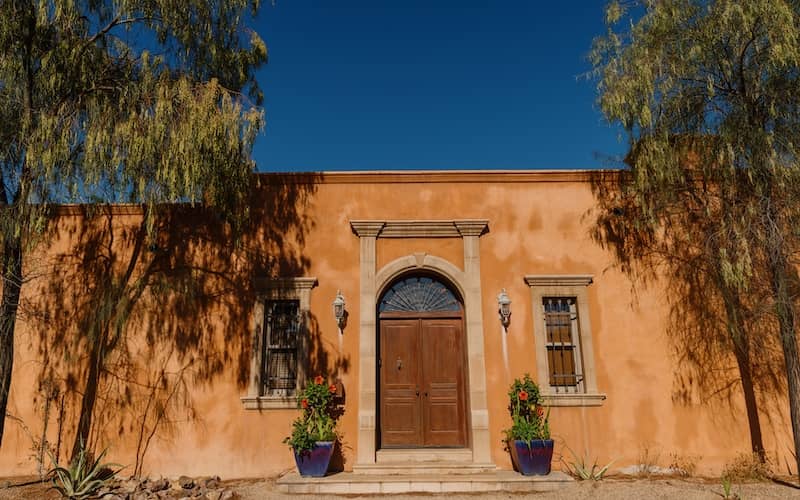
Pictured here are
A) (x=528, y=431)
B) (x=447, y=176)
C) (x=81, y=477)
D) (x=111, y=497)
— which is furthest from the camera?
(x=447, y=176)

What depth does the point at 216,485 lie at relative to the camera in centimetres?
740

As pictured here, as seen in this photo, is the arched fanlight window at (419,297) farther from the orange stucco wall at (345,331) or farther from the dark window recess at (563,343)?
the dark window recess at (563,343)

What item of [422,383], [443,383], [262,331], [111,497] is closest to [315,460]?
[422,383]

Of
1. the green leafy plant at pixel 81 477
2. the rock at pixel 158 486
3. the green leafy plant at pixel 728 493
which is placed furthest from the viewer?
the rock at pixel 158 486

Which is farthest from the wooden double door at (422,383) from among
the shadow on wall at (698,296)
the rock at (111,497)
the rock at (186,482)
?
the rock at (111,497)

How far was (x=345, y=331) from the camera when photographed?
8234mm

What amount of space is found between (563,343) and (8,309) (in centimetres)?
792

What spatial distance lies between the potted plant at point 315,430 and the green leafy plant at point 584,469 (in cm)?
351

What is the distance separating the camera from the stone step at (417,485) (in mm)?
6961

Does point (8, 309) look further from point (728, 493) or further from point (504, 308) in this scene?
point (728, 493)

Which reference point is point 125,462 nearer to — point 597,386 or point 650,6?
point 597,386

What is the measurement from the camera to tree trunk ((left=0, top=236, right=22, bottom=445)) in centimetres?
678

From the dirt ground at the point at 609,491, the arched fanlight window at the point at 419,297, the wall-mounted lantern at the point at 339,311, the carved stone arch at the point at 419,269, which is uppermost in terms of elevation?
the carved stone arch at the point at 419,269

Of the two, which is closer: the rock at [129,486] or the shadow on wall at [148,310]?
the rock at [129,486]
